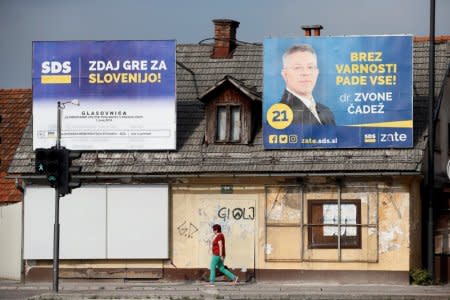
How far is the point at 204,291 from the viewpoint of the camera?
27625 mm

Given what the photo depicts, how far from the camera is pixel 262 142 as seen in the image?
31391 millimetres

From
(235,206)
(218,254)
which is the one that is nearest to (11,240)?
(235,206)

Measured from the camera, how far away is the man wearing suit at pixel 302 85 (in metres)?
31.0

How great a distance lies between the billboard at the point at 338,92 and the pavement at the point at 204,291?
12.6 ft

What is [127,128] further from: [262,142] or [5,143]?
[5,143]

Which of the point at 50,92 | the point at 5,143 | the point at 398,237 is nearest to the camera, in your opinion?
the point at 398,237

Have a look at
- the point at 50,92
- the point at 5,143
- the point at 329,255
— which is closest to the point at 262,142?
the point at 329,255

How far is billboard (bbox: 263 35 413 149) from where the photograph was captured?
3064cm

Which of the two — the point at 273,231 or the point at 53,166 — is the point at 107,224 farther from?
the point at 273,231

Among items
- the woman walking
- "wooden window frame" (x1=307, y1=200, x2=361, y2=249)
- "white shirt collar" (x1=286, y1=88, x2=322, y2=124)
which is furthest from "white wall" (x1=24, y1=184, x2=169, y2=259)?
"white shirt collar" (x1=286, y1=88, x2=322, y2=124)

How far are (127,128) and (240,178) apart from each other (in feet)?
11.1

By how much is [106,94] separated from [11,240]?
15.9 ft

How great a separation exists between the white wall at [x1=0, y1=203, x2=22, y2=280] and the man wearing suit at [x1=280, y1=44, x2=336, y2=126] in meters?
7.90

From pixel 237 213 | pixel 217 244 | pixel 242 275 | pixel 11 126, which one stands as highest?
pixel 11 126
